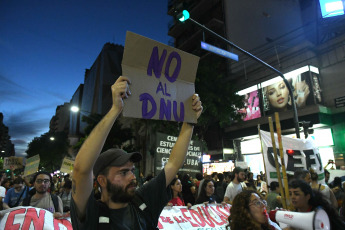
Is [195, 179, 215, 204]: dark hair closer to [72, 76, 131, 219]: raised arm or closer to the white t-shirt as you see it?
the white t-shirt

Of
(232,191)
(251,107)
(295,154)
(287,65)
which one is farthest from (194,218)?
(251,107)

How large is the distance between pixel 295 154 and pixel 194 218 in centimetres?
348

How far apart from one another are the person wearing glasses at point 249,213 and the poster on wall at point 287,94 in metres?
16.0

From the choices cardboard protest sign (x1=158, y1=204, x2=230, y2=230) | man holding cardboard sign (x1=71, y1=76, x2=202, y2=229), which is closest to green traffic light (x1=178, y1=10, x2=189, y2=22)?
cardboard protest sign (x1=158, y1=204, x2=230, y2=230)

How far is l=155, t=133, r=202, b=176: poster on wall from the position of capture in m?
8.23

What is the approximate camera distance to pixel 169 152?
28.2 ft

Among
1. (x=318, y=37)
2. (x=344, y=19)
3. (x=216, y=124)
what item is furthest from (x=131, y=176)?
(x=216, y=124)

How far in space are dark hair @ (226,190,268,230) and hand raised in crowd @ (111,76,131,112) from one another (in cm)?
198

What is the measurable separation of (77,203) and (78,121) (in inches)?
2535

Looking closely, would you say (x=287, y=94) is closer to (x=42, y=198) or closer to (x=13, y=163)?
(x=42, y=198)

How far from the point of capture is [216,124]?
82.8ft

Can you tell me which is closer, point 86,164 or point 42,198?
point 86,164

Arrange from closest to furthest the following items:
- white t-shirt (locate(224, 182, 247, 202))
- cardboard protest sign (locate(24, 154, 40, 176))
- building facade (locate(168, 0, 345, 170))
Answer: white t-shirt (locate(224, 182, 247, 202)) < cardboard protest sign (locate(24, 154, 40, 176)) < building facade (locate(168, 0, 345, 170))

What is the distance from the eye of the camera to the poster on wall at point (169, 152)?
8.23 m
